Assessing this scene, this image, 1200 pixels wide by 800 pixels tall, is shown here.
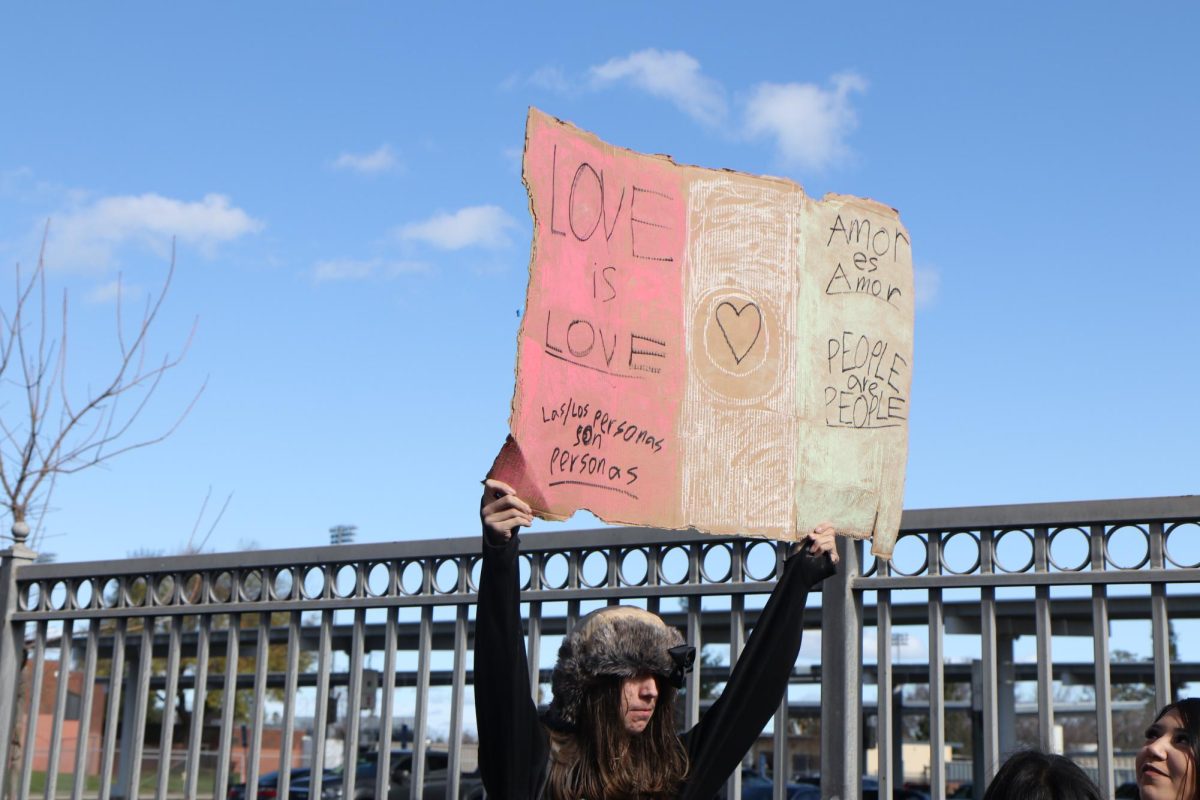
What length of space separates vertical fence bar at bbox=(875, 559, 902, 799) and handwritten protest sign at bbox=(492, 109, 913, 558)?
2.54 feet

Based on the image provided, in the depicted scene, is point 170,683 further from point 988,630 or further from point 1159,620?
point 1159,620

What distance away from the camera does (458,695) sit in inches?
229

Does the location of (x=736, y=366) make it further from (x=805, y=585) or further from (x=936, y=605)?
(x=936, y=605)

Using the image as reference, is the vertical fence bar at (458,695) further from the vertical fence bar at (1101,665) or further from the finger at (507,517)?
the finger at (507,517)

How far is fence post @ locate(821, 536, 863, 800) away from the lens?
16.7 ft

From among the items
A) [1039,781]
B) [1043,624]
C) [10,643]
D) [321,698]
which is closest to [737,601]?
[1043,624]

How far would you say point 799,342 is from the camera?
13.5ft

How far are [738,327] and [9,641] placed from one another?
17.9ft

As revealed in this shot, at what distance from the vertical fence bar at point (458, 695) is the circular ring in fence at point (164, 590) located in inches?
75.5

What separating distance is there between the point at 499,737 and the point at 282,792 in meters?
4.14

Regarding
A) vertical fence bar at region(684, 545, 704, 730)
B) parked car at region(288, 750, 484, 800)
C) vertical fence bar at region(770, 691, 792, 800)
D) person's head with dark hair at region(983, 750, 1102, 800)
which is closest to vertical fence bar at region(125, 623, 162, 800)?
vertical fence bar at region(684, 545, 704, 730)

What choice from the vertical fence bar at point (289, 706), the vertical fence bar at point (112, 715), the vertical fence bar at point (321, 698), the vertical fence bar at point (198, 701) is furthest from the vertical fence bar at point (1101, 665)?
the vertical fence bar at point (112, 715)

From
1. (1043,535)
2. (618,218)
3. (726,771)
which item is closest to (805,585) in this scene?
(726,771)

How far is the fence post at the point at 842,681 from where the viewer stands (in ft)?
16.7
